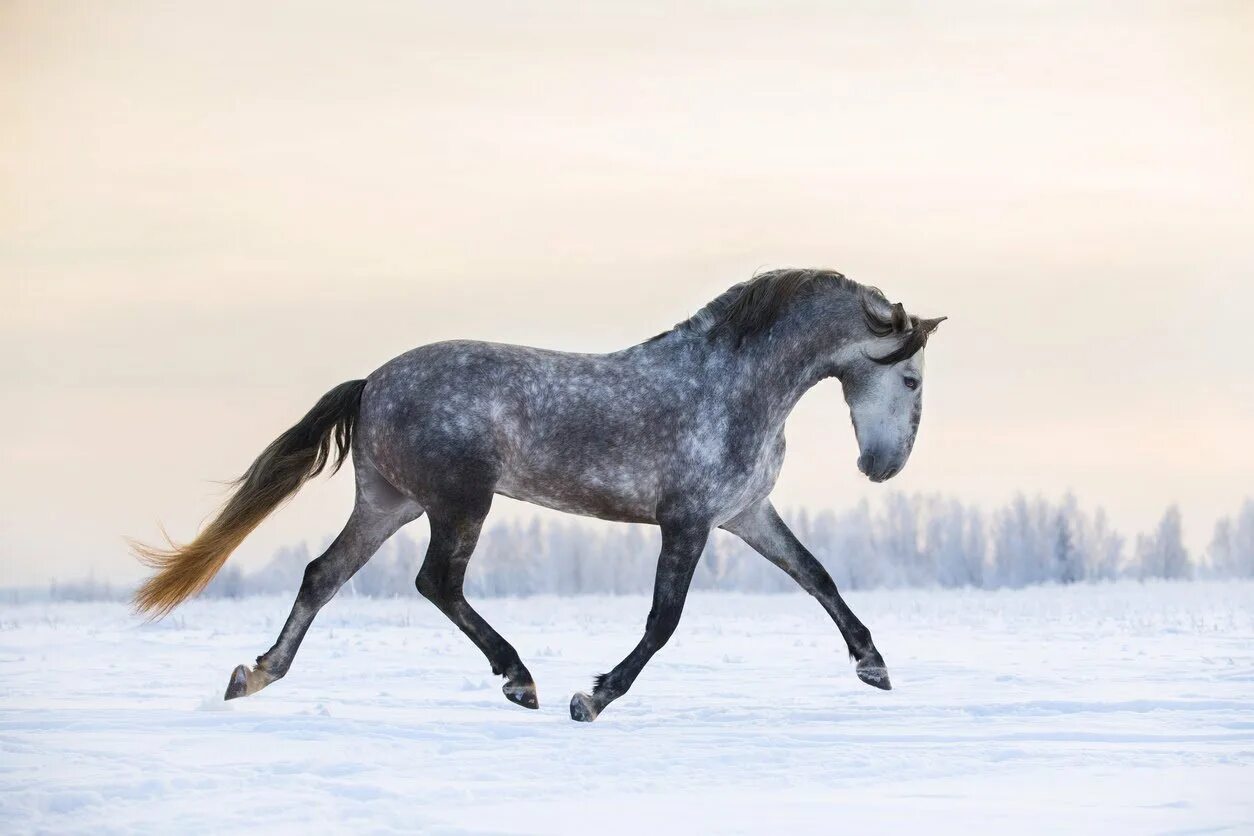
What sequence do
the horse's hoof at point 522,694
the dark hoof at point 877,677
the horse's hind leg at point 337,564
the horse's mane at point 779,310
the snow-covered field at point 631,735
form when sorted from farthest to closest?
the dark hoof at point 877,677 → the horse's mane at point 779,310 → the horse's hind leg at point 337,564 → the horse's hoof at point 522,694 → the snow-covered field at point 631,735

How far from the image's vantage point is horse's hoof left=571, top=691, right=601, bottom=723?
6605mm

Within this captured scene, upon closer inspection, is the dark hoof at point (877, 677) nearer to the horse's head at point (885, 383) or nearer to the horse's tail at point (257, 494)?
the horse's head at point (885, 383)

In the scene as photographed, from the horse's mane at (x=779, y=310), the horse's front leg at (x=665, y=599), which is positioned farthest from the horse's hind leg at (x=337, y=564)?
the horse's mane at (x=779, y=310)

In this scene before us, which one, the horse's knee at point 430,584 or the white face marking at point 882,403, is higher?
the white face marking at point 882,403

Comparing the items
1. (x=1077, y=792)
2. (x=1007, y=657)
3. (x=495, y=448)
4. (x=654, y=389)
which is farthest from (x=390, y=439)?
(x=1007, y=657)

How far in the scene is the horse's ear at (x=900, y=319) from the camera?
23.7ft

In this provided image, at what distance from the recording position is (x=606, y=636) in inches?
411

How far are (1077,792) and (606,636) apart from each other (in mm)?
5497

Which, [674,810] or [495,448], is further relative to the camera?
[495,448]

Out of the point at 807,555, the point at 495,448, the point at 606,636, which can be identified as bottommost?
the point at 606,636

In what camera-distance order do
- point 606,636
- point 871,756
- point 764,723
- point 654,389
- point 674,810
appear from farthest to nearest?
point 606,636, point 654,389, point 764,723, point 871,756, point 674,810

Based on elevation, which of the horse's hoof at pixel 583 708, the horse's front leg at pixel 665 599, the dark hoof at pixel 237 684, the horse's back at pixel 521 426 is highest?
the horse's back at pixel 521 426

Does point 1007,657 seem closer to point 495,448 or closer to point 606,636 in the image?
point 606,636

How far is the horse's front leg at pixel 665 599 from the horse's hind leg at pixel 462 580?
40cm
